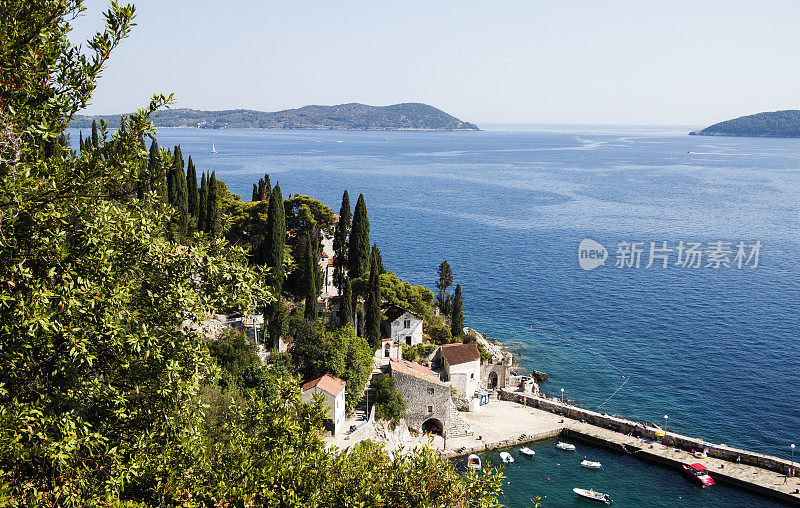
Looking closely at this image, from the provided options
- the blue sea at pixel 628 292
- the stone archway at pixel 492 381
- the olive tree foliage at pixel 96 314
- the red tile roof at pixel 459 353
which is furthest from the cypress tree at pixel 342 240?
the olive tree foliage at pixel 96 314

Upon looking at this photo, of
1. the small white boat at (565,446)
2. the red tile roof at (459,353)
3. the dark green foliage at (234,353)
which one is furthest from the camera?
the red tile roof at (459,353)

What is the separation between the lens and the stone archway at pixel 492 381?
49.6 meters

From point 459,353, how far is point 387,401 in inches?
345

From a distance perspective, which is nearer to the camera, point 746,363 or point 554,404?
point 554,404

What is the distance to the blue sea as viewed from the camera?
4216 centimetres

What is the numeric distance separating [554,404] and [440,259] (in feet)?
122

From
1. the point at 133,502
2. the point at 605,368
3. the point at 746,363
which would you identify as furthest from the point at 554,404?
the point at 133,502

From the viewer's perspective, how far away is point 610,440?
41.3m

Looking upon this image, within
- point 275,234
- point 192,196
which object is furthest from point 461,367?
point 192,196

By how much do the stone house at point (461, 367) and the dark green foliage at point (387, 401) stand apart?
650cm

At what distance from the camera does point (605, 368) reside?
5247cm

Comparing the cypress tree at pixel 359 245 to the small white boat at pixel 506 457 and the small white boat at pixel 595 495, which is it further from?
the small white boat at pixel 595 495

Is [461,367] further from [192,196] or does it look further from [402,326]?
[192,196]

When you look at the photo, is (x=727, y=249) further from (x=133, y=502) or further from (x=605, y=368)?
(x=133, y=502)
